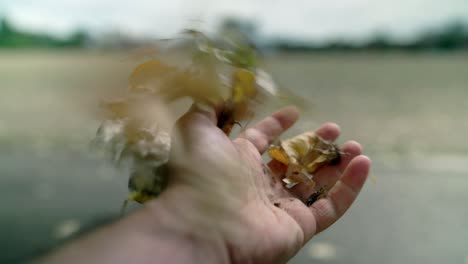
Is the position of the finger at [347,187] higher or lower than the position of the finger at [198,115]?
lower

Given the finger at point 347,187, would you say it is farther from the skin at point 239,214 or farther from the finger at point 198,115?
the finger at point 198,115

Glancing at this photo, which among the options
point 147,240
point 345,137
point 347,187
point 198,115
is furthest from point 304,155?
point 345,137

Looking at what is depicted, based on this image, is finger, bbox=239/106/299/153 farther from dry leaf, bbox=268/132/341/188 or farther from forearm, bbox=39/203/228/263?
forearm, bbox=39/203/228/263

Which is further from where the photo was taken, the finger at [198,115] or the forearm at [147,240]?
the finger at [198,115]

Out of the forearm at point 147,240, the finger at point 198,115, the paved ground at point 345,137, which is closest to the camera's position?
the forearm at point 147,240

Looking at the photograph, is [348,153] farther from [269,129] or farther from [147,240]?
[147,240]

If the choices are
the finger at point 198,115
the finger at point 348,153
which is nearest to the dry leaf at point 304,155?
the finger at point 348,153

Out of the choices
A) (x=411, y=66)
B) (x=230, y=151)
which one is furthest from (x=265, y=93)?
(x=411, y=66)

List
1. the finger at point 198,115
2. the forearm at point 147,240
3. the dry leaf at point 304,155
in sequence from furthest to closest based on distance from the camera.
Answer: the dry leaf at point 304,155 → the finger at point 198,115 → the forearm at point 147,240

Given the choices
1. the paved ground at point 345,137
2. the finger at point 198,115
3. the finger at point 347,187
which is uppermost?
the finger at point 198,115
